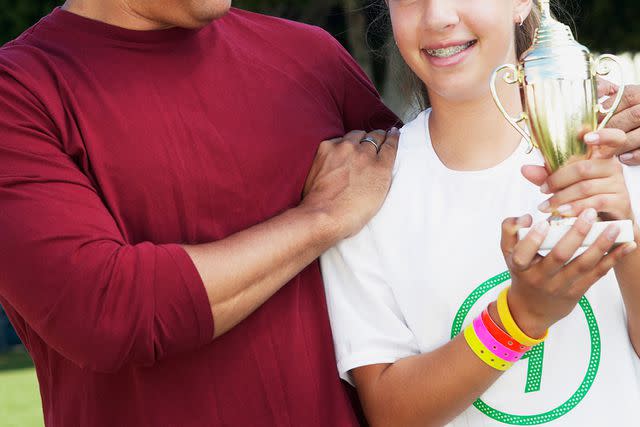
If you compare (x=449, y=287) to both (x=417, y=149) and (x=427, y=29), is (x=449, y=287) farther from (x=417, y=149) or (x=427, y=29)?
(x=427, y=29)

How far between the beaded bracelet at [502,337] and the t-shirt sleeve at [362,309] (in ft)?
1.20

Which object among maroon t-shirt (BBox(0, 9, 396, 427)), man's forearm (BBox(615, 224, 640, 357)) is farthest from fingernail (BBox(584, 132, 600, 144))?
maroon t-shirt (BBox(0, 9, 396, 427))

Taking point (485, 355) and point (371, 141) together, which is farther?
point (371, 141)

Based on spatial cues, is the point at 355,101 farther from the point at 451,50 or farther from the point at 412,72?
the point at 451,50

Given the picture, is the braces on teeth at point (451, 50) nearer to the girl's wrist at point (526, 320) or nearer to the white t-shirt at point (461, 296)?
the white t-shirt at point (461, 296)

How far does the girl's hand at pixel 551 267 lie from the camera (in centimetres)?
235

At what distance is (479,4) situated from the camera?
2.85m

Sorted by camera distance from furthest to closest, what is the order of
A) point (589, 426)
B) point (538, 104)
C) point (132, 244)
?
point (132, 244) < point (589, 426) < point (538, 104)

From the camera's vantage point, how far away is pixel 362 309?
3045 millimetres

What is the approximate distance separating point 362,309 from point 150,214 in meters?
0.62

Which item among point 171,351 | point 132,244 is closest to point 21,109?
point 132,244

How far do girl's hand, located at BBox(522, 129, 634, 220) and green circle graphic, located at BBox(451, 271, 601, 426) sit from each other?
42cm

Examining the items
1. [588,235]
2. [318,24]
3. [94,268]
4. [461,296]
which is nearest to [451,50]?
[461,296]

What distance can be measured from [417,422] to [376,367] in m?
0.19
